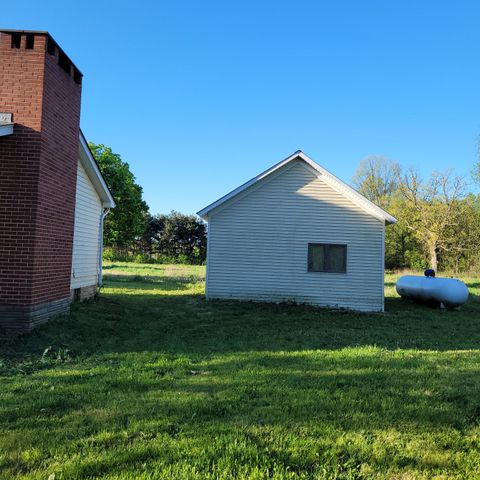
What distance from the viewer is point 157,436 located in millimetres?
3590

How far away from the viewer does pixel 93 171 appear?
12523 mm

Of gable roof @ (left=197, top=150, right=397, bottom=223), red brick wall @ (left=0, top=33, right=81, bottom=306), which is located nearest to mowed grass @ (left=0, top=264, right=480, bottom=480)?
red brick wall @ (left=0, top=33, right=81, bottom=306)

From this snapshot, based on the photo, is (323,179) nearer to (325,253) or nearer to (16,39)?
(325,253)

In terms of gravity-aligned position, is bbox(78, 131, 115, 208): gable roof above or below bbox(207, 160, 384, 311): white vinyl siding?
above

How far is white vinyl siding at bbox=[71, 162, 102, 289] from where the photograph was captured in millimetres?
11750

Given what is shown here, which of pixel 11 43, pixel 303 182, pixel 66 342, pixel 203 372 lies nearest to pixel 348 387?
pixel 203 372

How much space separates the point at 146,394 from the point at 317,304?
10491mm

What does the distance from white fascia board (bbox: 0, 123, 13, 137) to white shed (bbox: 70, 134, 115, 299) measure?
334 centimetres

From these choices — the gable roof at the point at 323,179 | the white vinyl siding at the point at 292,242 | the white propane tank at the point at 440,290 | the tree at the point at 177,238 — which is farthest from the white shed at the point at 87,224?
the tree at the point at 177,238

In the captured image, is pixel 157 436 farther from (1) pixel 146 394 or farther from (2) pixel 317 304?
(2) pixel 317 304

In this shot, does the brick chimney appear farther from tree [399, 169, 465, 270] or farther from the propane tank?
tree [399, 169, 465, 270]

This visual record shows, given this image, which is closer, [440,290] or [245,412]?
[245,412]

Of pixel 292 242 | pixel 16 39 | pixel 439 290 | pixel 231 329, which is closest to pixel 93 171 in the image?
pixel 16 39

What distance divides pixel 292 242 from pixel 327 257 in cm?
134
